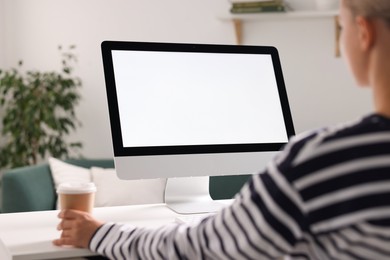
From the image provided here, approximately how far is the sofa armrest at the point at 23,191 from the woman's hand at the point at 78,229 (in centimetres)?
206

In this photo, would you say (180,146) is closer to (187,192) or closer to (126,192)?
(187,192)

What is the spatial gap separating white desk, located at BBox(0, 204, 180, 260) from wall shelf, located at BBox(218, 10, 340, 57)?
89.9 inches

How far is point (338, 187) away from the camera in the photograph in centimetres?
86

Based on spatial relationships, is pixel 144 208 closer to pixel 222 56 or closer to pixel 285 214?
pixel 222 56

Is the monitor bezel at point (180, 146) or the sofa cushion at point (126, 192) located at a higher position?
the monitor bezel at point (180, 146)

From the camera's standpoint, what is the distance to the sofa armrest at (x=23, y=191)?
3.36 m

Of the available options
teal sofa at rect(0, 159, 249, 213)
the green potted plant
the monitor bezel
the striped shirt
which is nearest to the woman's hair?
the striped shirt

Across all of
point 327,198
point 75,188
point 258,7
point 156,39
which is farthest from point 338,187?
point 156,39

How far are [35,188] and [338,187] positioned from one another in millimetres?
2826

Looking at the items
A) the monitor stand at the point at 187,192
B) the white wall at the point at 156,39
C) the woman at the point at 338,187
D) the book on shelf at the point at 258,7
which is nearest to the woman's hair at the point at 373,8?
the woman at the point at 338,187

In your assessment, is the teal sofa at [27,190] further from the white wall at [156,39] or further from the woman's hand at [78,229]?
the woman's hand at [78,229]

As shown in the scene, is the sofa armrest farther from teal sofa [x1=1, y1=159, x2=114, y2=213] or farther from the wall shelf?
the wall shelf

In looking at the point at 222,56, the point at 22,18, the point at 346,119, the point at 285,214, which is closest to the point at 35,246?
the point at 285,214

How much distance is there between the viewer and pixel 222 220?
958 mm
